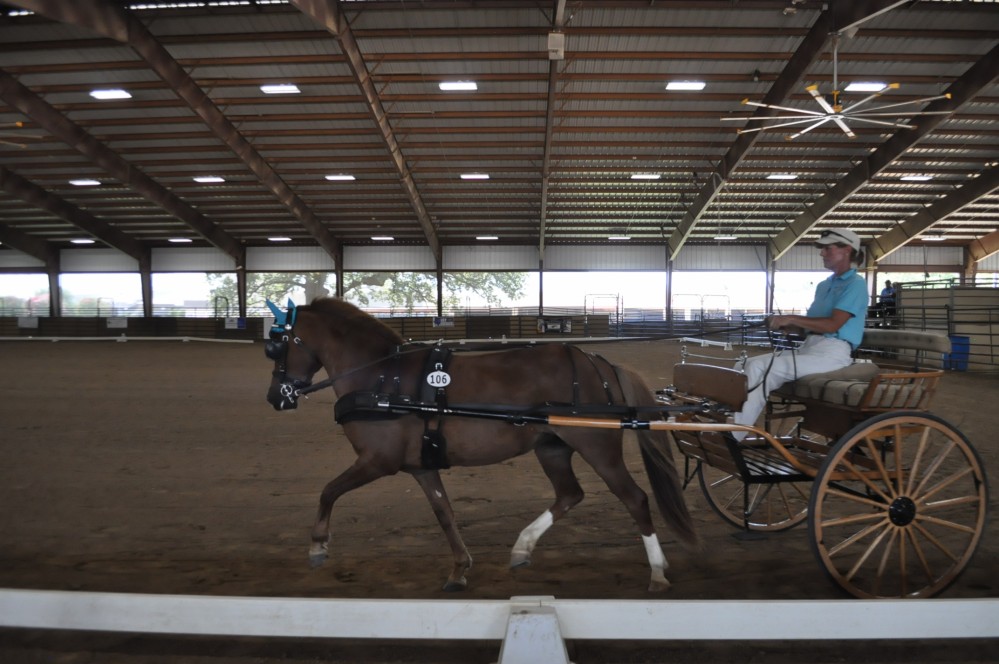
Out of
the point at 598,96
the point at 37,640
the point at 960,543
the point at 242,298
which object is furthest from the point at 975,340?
the point at 242,298

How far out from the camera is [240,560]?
4.10 metres

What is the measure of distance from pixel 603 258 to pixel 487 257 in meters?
5.63

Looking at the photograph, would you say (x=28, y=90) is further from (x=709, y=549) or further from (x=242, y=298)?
(x=709, y=549)

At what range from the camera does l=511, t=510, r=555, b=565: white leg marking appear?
3.79m

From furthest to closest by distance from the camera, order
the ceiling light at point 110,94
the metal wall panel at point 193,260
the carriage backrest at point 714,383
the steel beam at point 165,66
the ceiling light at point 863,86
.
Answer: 1. the metal wall panel at point 193,260
2. the ceiling light at point 110,94
3. the ceiling light at point 863,86
4. the steel beam at point 165,66
5. the carriage backrest at point 714,383

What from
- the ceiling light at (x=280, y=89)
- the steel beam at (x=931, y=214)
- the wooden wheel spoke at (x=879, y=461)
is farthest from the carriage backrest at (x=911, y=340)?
the steel beam at (x=931, y=214)

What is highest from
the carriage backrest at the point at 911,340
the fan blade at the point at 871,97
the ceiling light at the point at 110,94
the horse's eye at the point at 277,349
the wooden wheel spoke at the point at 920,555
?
the ceiling light at the point at 110,94

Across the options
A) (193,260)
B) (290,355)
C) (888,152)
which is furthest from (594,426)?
(193,260)

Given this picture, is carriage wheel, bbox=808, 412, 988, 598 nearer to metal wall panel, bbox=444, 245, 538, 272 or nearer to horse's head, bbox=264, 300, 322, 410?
horse's head, bbox=264, 300, 322, 410

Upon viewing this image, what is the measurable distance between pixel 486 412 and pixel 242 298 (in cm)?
3000

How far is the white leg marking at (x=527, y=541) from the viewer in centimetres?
379

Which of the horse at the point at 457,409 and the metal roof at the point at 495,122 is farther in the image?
the metal roof at the point at 495,122

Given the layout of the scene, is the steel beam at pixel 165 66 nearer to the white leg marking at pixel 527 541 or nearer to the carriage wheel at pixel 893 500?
the white leg marking at pixel 527 541

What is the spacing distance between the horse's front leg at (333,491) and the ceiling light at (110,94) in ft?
62.2
